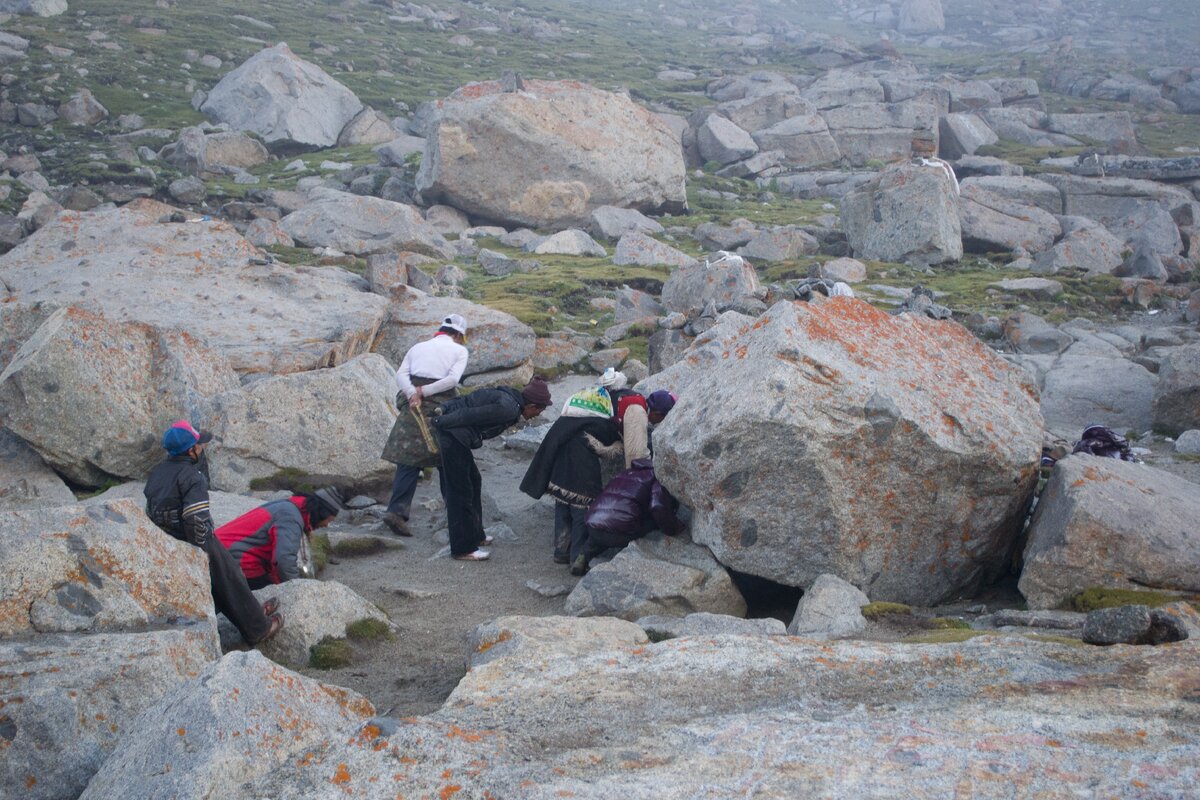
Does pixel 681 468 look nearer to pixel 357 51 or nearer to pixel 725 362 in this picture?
pixel 725 362

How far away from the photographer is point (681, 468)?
896cm

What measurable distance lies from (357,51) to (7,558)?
62081 millimetres

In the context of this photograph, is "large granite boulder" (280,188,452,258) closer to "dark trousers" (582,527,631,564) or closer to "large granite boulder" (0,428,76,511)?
"large granite boulder" (0,428,76,511)

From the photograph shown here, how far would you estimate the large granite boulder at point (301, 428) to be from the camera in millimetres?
12469

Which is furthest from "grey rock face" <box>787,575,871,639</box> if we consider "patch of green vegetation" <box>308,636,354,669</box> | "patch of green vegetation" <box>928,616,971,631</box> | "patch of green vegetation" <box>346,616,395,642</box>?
"patch of green vegetation" <box>308,636,354,669</box>

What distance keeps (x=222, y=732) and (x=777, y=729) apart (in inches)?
93.1

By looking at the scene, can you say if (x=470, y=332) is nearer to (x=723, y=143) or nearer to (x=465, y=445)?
(x=465, y=445)

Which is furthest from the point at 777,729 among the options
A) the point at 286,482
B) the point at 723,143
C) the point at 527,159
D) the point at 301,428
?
the point at 723,143

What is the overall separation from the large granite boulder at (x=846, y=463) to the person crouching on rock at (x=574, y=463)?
1.29m

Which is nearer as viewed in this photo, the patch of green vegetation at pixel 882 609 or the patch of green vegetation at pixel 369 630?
the patch of green vegetation at pixel 369 630

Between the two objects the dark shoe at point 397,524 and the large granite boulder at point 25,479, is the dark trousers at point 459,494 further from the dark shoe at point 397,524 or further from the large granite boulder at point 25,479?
the large granite boulder at point 25,479

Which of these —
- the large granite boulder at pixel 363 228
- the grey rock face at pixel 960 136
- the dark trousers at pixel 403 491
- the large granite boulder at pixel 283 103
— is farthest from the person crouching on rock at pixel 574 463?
the grey rock face at pixel 960 136

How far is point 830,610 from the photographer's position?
7.96 meters

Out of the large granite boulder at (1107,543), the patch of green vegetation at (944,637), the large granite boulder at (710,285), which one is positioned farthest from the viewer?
the large granite boulder at (710,285)
